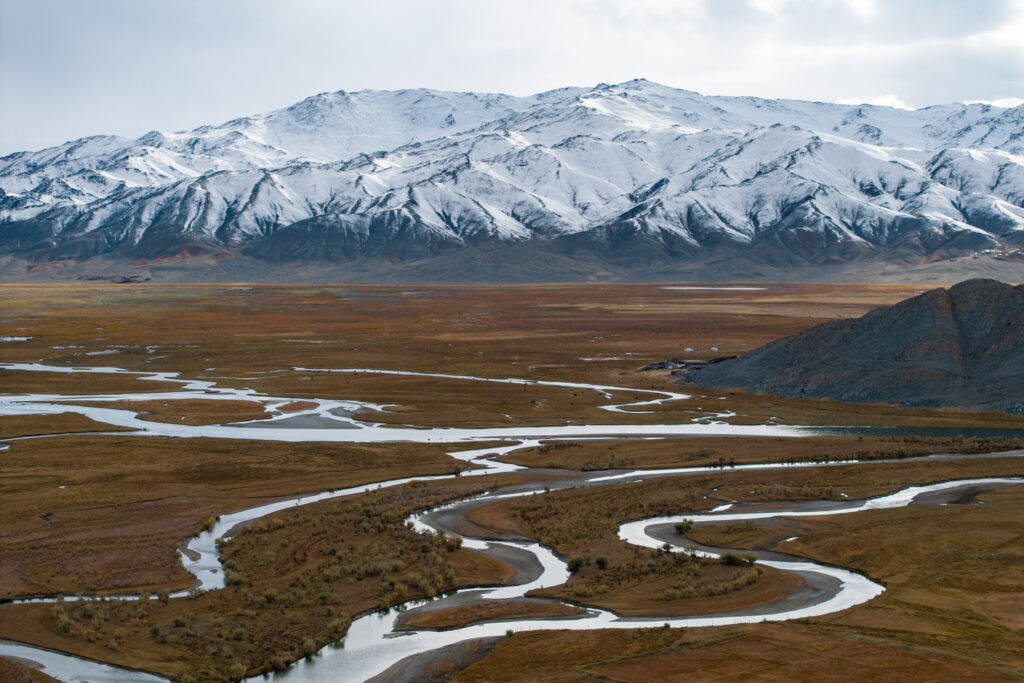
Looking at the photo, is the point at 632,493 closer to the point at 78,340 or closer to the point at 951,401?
the point at 951,401

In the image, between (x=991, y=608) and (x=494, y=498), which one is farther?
(x=494, y=498)

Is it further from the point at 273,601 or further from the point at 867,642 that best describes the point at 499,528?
the point at 867,642

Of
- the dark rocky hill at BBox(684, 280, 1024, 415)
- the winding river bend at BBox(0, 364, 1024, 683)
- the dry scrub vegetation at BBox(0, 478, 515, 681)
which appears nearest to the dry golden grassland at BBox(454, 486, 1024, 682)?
the winding river bend at BBox(0, 364, 1024, 683)

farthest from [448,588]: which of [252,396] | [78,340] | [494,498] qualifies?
[78,340]

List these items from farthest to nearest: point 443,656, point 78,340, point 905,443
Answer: point 78,340 < point 905,443 < point 443,656

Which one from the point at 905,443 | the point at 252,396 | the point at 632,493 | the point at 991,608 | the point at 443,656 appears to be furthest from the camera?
the point at 252,396

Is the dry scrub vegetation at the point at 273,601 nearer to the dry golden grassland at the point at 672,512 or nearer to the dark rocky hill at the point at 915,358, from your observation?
the dry golden grassland at the point at 672,512

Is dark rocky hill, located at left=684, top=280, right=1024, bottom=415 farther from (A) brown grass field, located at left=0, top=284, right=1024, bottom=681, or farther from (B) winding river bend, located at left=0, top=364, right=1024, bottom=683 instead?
(B) winding river bend, located at left=0, top=364, right=1024, bottom=683
